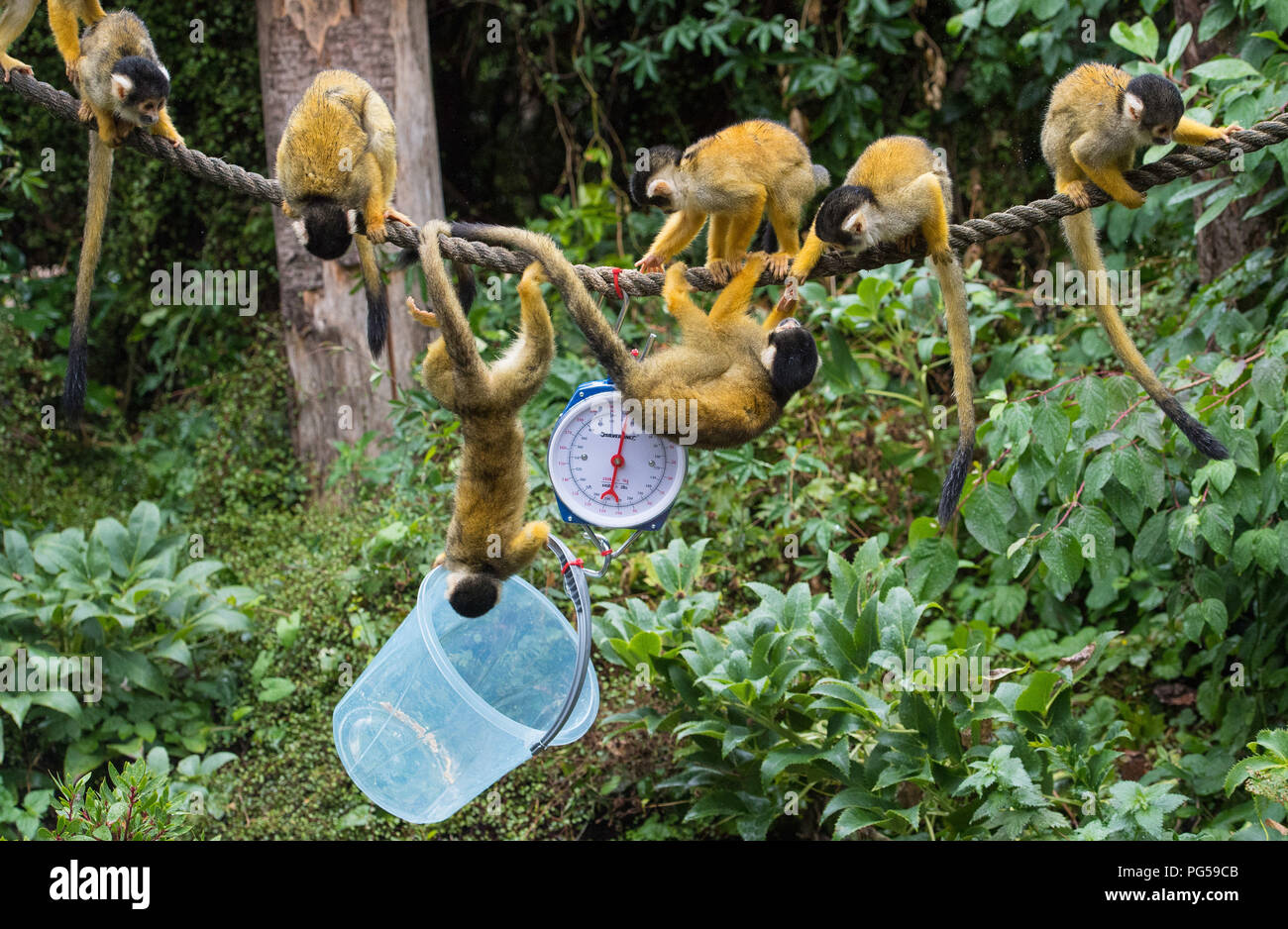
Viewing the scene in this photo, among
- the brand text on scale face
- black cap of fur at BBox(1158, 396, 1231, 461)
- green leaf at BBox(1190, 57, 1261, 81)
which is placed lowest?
black cap of fur at BBox(1158, 396, 1231, 461)

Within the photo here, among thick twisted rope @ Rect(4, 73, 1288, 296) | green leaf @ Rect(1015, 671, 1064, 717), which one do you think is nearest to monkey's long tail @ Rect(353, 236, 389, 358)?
thick twisted rope @ Rect(4, 73, 1288, 296)

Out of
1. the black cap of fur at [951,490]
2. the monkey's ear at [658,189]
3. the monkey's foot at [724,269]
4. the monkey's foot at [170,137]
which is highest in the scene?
the monkey's foot at [170,137]

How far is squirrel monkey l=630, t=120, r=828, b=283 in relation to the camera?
3.91 metres

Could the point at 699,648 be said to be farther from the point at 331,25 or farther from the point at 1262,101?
the point at 331,25

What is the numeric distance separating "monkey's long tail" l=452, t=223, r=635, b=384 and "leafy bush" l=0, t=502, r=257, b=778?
10.4 ft

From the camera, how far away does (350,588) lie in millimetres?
5715

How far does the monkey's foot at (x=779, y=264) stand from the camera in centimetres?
385

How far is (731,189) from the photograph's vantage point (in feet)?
12.9

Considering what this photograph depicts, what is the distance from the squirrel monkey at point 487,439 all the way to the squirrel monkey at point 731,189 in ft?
2.25

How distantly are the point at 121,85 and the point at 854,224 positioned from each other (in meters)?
2.58

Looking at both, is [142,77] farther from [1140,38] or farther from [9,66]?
[1140,38]

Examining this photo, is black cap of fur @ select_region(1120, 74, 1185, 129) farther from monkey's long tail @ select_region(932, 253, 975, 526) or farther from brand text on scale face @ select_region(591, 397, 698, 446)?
brand text on scale face @ select_region(591, 397, 698, 446)

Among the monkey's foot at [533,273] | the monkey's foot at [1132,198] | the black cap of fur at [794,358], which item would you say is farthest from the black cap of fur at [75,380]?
the monkey's foot at [1132,198]

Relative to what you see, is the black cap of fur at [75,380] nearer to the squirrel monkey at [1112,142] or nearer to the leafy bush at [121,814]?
the leafy bush at [121,814]
